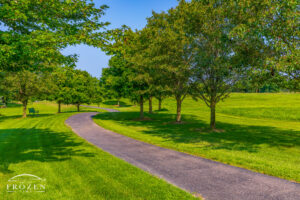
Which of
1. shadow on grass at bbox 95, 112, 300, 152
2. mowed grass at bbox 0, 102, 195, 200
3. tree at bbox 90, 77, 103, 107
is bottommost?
shadow on grass at bbox 95, 112, 300, 152

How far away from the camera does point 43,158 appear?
29.9ft

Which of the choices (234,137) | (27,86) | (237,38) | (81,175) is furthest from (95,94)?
(81,175)

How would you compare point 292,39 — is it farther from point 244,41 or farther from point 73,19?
point 73,19

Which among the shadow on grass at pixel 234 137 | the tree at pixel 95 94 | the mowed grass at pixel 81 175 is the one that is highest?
the tree at pixel 95 94

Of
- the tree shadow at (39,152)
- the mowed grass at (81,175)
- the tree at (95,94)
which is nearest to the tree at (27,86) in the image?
the tree at (95,94)

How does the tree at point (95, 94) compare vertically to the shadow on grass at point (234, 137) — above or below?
above


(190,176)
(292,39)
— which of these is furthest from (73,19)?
(292,39)

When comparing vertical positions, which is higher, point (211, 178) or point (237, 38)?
point (237, 38)

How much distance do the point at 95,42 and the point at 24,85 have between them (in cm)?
3258

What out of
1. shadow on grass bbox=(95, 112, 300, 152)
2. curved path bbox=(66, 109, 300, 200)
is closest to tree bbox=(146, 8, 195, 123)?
shadow on grass bbox=(95, 112, 300, 152)

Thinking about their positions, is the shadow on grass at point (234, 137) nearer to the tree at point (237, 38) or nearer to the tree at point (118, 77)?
the tree at point (237, 38)

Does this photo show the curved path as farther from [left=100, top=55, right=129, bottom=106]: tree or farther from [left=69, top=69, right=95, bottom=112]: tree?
[left=69, top=69, right=95, bottom=112]: tree

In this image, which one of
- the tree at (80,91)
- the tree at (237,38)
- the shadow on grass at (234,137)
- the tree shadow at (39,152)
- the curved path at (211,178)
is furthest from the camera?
the tree at (80,91)

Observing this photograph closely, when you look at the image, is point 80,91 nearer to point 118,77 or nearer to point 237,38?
point 118,77
